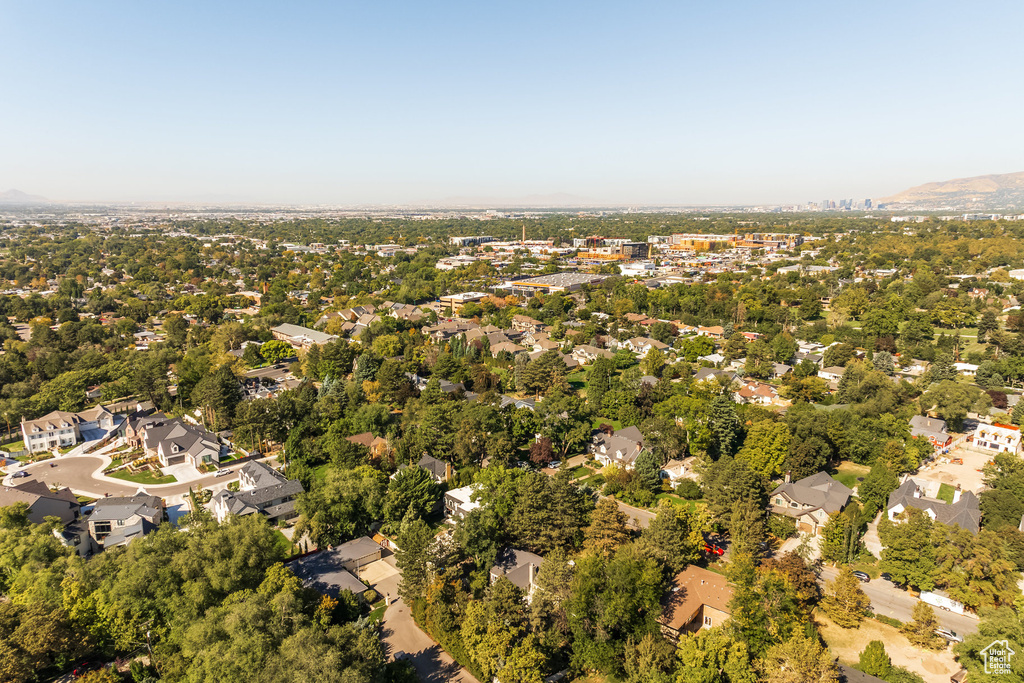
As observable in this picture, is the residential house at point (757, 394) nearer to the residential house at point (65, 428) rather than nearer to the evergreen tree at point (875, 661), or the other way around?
the evergreen tree at point (875, 661)

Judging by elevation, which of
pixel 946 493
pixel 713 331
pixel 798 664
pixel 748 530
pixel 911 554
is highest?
pixel 713 331

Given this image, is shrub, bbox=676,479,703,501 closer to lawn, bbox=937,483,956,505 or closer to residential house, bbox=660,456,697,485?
residential house, bbox=660,456,697,485

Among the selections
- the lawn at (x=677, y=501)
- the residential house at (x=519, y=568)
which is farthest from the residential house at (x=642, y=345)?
the residential house at (x=519, y=568)

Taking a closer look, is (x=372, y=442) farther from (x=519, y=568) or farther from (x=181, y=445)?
(x=519, y=568)

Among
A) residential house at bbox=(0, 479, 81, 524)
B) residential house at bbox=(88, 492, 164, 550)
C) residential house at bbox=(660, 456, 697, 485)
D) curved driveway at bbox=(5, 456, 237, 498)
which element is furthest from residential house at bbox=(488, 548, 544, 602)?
residential house at bbox=(0, 479, 81, 524)

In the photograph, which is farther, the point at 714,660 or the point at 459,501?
the point at 459,501

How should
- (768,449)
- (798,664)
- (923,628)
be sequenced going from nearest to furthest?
(798,664) → (923,628) → (768,449)

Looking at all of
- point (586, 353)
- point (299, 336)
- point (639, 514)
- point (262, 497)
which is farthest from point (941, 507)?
point (299, 336)

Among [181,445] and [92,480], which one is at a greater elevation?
[181,445]
